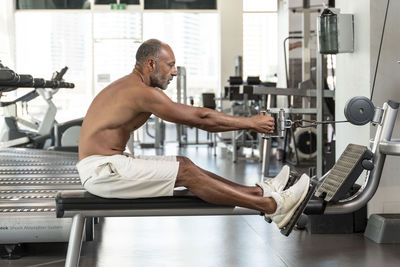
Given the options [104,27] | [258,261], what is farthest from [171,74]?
[104,27]

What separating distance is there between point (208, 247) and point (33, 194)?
3.80 ft

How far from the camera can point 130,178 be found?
2650 millimetres

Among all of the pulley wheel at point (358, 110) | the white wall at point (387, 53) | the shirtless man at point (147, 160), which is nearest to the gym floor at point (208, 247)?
the shirtless man at point (147, 160)

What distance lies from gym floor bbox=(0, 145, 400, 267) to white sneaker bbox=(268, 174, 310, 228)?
19.8 inches

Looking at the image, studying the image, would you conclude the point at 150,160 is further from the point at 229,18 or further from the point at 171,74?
the point at 229,18

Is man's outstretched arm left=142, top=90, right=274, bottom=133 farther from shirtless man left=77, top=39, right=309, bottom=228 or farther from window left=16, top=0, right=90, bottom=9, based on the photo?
window left=16, top=0, right=90, bottom=9

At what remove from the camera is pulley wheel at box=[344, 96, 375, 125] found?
3.15 meters

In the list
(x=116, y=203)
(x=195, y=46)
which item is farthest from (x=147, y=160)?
(x=195, y=46)

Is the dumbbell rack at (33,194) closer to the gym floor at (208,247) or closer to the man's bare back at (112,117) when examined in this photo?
the gym floor at (208,247)

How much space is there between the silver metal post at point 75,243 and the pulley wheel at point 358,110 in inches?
56.8

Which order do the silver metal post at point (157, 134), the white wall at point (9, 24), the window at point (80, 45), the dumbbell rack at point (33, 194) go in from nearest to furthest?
the dumbbell rack at point (33, 194) → the silver metal post at point (157, 134) → the white wall at point (9, 24) → the window at point (80, 45)

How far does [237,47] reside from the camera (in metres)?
13.7

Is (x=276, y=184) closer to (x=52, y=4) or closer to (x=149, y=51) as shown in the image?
(x=149, y=51)

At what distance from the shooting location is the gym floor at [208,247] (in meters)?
3.28
